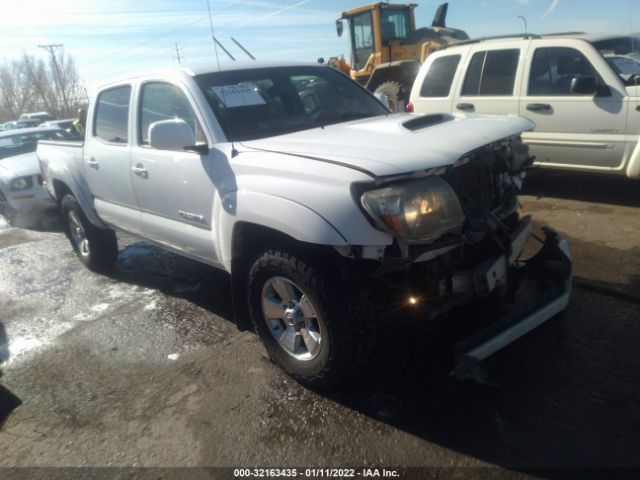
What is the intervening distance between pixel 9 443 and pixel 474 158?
3.03 meters

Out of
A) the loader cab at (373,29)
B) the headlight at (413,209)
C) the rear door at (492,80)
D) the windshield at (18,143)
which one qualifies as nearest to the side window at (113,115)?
the headlight at (413,209)

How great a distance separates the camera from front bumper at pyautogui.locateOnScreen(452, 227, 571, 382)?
8.59 feet

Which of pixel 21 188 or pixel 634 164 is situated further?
pixel 21 188

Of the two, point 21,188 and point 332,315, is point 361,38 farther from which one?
point 332,315

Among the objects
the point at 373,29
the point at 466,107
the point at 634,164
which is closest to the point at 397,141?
the point at 634,164

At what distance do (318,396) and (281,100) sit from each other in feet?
6.75

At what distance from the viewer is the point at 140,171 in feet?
12.6

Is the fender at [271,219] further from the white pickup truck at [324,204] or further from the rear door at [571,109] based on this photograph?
the rear door at [571,109]

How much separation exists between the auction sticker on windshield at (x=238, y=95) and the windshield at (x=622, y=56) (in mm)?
4419

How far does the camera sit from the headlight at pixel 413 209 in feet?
7.55

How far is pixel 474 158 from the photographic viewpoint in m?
2.77

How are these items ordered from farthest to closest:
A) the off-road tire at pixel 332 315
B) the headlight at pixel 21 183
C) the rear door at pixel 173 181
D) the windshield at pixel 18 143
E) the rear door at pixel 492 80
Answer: the windshield at pixel 18 143 → the headlight at pixel 21 183 → the rear door at pixel 492 80 → the rear door at pixel 173 181 → the off-road tire at pixel 332 315

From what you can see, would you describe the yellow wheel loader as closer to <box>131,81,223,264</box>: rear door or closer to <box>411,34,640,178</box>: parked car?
<box>411,34,640,178</box>: parked car

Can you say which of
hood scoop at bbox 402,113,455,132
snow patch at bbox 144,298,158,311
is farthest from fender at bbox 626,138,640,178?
snow patch at bbox 144,298,158,311
